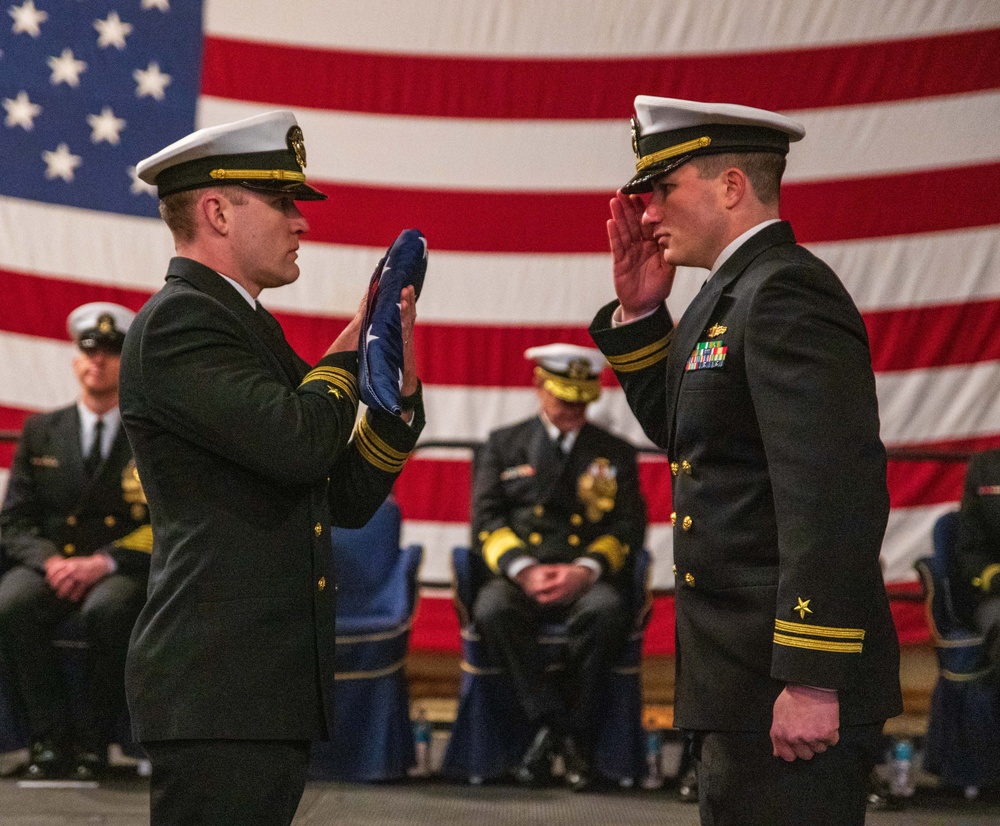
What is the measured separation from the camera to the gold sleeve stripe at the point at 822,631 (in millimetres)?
1491

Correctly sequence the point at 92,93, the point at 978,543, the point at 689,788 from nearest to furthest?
the point at 689,788
the point at 978,543
the point at 92,93

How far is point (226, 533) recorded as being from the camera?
158 centimetres

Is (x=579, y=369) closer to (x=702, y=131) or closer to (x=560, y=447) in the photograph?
(x=560, y=447)

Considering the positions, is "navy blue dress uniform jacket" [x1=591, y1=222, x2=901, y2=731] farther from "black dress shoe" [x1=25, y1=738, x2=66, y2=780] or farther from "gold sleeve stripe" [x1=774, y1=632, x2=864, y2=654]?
"black dress shoe" [x1=25, y1=738, x2=66, y2=780]

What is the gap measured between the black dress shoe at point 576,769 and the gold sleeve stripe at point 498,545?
0.65 meters

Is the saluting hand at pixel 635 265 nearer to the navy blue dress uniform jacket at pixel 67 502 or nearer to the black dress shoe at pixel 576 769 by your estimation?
the black dress shoe at pixel 576 769

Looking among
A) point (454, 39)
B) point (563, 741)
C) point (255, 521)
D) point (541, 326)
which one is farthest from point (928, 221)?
point (255, 521)

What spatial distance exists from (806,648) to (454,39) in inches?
155

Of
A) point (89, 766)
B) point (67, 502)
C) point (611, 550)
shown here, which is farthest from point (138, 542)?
point (611, 550)

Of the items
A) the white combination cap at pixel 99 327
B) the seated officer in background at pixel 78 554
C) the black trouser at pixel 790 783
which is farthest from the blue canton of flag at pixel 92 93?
the black trouser at pixel 790 783

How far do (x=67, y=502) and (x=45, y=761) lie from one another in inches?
35.2

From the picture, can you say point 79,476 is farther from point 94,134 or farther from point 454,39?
point 454,39

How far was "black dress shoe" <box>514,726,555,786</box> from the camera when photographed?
3.81 metres

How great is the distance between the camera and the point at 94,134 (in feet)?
16.1
